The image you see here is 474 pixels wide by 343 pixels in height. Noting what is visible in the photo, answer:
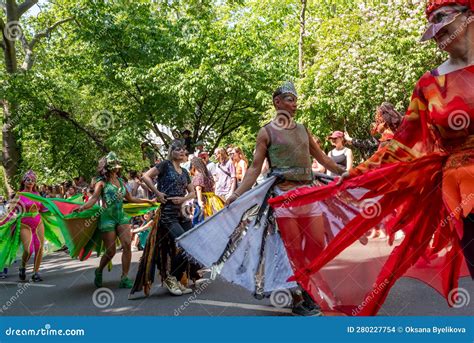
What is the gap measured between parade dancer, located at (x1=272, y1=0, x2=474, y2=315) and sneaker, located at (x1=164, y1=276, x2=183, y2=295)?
105 inches

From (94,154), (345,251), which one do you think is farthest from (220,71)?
(345,251)

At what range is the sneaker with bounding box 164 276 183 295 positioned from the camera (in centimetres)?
678

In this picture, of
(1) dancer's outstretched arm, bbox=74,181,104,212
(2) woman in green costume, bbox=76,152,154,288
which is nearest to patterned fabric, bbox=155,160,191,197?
(2) woman in green costume, bbox=76,152,154,288

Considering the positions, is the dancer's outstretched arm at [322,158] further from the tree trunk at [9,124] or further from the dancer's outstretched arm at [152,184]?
the tree trunk at [9,124]

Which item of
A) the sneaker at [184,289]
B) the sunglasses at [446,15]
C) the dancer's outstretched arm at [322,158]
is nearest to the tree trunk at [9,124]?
the sneaker at [184,289]

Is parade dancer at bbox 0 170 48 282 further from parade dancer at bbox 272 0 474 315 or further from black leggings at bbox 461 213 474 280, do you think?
black leggings at bbox 461 213 474 280

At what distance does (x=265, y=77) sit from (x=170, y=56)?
373 centimetres

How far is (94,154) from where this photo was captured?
22609mm

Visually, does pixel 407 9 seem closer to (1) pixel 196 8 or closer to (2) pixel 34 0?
(1) pixel 196 8

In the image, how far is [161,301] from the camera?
6.41 m

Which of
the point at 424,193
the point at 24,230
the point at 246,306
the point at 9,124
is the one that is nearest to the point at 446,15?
the point at 424,193

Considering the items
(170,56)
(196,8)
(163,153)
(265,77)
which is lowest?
(163,153)

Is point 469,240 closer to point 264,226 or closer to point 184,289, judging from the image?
point 264,226

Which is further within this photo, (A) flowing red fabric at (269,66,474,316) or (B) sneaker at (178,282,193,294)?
(B) sneaker at (178,282,193,294)
